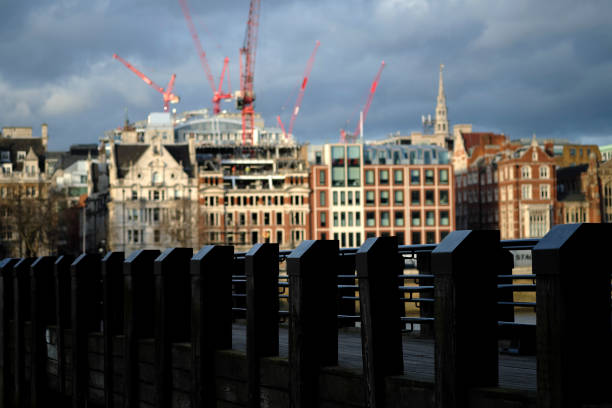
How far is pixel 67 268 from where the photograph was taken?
25109 millimetres

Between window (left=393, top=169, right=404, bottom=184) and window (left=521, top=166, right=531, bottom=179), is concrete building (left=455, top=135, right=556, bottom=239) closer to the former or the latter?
window (left=521, top=166, right=531, bottom=179)

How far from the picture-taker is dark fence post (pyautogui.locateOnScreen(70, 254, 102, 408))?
23188mm

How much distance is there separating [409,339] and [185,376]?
12.7ft

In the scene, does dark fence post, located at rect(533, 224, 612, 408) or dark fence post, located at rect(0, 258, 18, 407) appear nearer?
dark fence post, located at rect(533, 224, 612, 408)

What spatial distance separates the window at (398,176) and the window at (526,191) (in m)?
17.7

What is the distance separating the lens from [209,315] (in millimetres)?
16797

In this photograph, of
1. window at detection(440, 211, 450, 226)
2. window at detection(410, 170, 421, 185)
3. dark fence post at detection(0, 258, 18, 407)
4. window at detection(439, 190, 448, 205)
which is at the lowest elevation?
dark fence post at detection(0, 258, 18, 407)

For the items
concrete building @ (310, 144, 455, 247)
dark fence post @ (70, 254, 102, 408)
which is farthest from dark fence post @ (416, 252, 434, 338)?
concrete building @ (310, 144, 455, 247)

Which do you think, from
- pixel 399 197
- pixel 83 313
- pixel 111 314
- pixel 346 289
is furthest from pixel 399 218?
pixel 346 289

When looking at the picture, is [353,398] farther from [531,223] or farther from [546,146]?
[546,146]

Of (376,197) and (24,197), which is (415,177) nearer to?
(376,197)

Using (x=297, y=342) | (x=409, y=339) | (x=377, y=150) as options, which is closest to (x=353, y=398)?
(x=297, y=342)

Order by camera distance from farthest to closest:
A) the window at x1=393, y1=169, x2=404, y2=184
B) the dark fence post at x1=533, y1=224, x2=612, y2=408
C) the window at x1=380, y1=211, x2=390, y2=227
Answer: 1. the window at x1=393, y1=169, x2=404, y2=184
2. the window at x1=380, y1=211, x2=390, y2=227
3. the dark fence post at x1=533, y1=224, x2=612, y2=408

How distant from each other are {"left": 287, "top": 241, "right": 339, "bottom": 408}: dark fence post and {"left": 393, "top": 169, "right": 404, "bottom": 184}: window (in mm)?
141975
